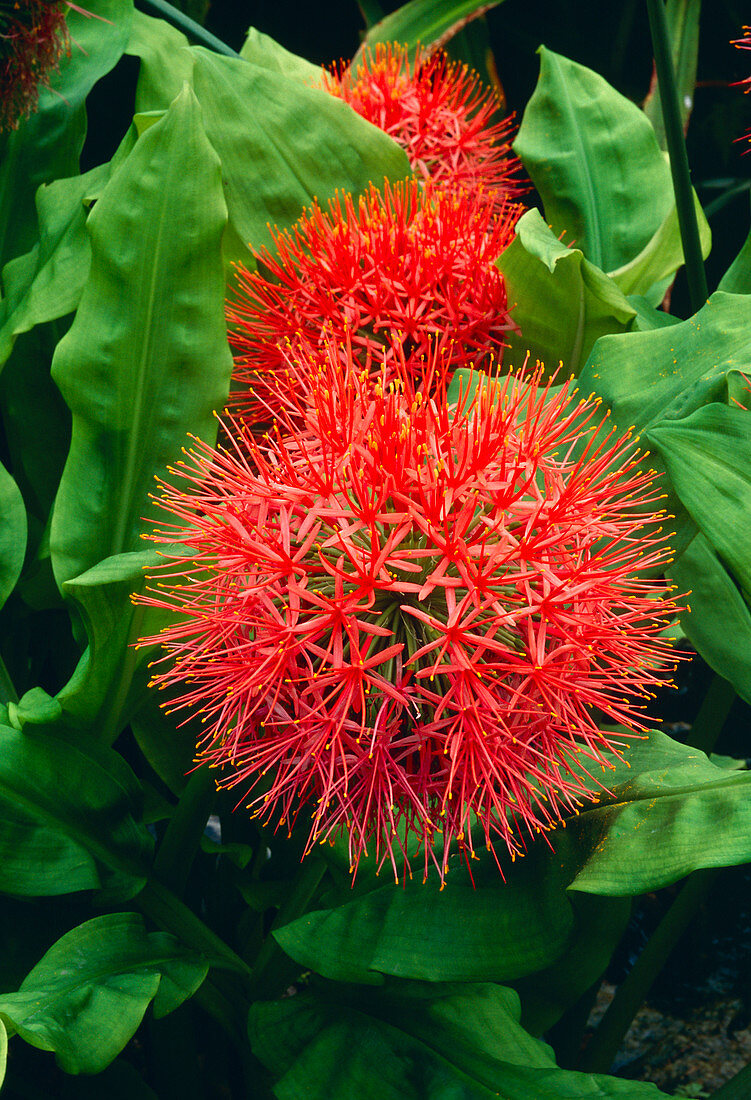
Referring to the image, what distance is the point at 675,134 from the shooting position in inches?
28.8

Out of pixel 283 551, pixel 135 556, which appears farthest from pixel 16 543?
pixel 283 551

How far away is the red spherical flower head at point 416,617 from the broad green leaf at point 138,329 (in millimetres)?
198

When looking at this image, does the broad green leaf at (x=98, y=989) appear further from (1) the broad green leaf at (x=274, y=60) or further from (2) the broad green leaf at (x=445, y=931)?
(1) the broad green leaf at (x=274, y=60)

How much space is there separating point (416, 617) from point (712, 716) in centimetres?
40

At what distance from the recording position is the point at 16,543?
740 mm

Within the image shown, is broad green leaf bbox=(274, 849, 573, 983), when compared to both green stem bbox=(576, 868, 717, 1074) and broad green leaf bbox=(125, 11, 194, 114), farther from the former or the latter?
broad green leaf bbox=(125, 11, 194, 114)

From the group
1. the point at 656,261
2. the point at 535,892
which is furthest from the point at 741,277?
the point at 535,892

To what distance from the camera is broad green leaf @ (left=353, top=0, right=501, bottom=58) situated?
1.29 meters

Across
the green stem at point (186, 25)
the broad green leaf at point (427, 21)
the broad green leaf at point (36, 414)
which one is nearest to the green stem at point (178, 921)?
the broad green leaf at point (36, 414)

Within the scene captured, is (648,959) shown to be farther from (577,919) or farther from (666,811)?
(666,811)

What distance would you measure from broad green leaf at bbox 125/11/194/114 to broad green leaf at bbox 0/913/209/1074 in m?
0.76

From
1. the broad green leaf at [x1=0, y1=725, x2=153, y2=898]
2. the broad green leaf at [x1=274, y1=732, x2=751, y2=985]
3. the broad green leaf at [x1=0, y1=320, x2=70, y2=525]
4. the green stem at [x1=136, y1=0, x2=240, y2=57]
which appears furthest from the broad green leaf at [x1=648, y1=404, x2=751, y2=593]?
the green stem at [x1=136, y1=0, x2=240, y2=57]

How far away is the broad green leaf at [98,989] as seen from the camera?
19.5 inches

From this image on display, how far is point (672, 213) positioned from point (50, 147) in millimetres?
647
